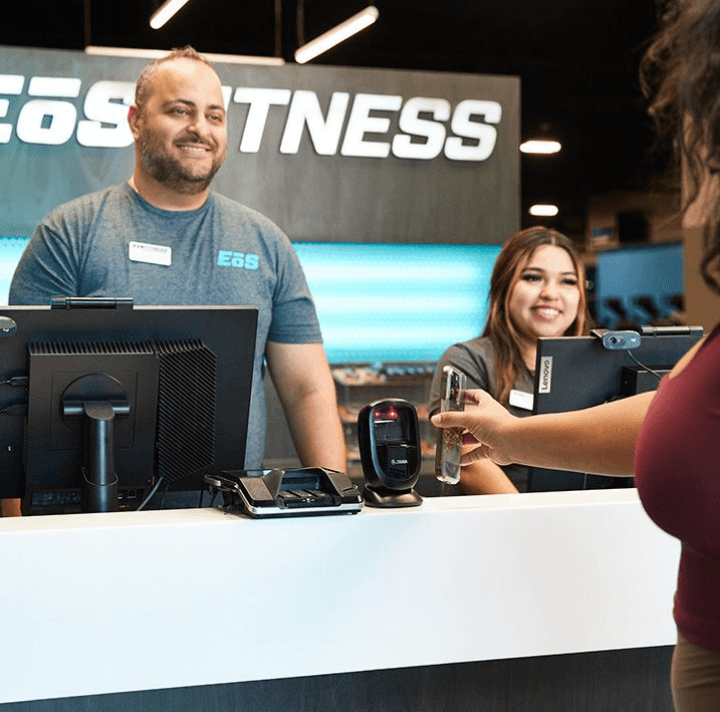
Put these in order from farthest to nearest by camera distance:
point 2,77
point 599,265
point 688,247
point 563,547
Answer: point 599,265, point 688,247, point 2,77, point 563,547

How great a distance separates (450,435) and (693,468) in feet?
2.70

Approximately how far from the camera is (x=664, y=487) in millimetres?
1055

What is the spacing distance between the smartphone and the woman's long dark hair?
4.39 feet

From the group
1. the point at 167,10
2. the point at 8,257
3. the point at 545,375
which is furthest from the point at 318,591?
the point at 167,10

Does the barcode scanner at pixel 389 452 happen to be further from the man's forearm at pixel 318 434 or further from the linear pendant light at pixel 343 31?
the linear pendant light at pixel 343 31

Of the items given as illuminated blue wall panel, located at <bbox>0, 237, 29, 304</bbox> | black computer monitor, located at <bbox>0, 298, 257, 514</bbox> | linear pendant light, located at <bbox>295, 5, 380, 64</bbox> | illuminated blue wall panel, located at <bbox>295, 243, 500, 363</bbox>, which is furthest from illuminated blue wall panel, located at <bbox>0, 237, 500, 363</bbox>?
black computer monitor, located at <bbox>0, 298, 257, 514</bbox>

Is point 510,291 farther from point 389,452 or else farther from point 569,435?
point 569,435

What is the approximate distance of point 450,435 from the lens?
6.03 feet

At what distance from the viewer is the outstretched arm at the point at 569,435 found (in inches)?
56.1

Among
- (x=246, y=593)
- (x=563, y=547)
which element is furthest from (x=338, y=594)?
(x=563, y=547)

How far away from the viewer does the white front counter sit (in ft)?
5.00

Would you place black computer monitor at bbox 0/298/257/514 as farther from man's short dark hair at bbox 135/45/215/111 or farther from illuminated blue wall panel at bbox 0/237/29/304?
illuminated blue wall panel at bbox 0/237/29/304

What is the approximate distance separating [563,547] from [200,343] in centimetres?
77

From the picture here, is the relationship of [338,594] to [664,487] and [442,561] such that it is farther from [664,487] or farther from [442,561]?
[664,487]
